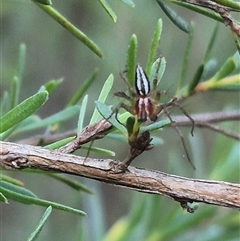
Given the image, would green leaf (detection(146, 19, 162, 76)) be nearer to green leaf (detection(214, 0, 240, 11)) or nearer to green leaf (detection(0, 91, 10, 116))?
green leaf (detection(214, 0, 240, 11))

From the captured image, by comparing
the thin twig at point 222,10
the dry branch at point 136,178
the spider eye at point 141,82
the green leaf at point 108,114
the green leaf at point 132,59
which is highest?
the thin twig at point 222,10

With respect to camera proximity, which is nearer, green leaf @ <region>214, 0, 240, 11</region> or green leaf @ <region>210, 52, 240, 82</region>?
→ green leaf @ <region>214, 0, 240, 11</region>

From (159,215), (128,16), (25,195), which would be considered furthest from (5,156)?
(128,16)

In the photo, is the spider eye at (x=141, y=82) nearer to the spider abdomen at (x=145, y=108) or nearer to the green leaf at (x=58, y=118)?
the spider abdomen at (x=145, y=108)

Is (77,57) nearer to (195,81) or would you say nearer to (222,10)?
(195,81)

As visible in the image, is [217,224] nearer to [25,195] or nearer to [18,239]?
[25,195]

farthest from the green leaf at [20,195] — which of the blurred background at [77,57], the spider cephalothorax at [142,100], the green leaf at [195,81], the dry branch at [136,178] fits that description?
the blurred background at [77,57]

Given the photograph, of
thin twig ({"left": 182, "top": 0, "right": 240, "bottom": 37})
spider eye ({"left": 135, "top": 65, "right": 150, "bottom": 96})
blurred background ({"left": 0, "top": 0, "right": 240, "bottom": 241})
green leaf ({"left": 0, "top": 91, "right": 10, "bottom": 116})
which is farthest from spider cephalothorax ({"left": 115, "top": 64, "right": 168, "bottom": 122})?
blurred background ({"left": 0, "top": 0, "right": 240, "bottom": 241})
